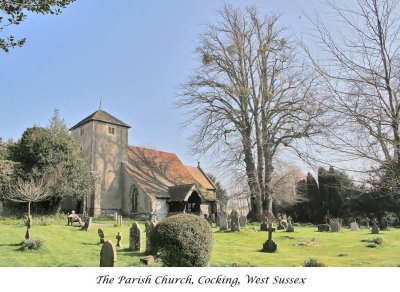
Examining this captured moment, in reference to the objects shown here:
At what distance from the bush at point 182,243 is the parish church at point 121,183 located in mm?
21479

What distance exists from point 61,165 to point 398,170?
83.4 ft

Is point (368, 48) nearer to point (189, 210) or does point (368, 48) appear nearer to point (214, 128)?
point (214, 128)

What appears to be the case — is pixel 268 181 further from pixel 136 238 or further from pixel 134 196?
pixel 136 238

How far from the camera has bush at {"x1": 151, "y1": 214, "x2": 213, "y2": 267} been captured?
31.9 feet

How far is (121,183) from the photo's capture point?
35.1 m

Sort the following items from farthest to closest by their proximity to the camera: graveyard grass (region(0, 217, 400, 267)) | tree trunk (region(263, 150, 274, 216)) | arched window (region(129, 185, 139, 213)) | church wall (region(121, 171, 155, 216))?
arched window (region(129, 185, 139, 213))
church wall (region(121, 171, 155, 216))
tree trunk (region(263, 150, 274, 216))
graveyard grass (region(0, 217, 400, 267))

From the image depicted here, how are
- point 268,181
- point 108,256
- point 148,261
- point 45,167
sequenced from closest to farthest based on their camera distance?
point 108,256
point 148,261
point 45,167
point 268,181

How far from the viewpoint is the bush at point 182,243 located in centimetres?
973

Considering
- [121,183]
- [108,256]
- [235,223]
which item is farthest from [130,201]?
[108,256]

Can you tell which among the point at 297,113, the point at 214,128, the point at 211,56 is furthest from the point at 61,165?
the point at 297,113

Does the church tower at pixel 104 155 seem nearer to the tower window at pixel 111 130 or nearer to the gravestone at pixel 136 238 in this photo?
the tower window at pixel 111 130

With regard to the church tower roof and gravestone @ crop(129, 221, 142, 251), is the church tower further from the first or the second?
gravestone @ crop(129, 221, 142, 251)

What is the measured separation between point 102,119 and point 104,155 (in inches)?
136

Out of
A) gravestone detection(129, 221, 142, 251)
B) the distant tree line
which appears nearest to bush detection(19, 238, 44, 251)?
gravestone detection(129, 221, 142, 251)
